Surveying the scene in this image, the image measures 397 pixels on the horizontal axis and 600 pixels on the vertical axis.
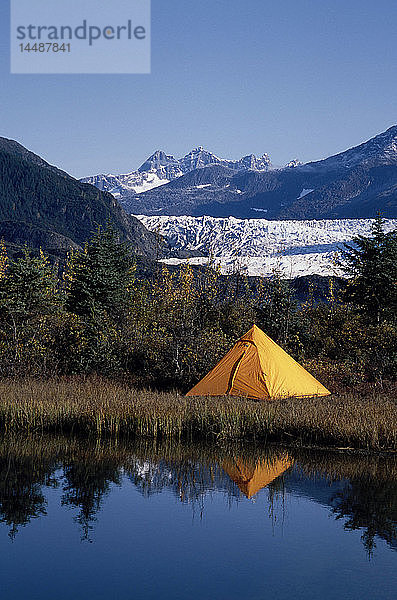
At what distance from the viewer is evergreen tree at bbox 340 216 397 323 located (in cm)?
2902

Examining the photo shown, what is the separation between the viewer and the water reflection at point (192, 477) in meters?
11.6

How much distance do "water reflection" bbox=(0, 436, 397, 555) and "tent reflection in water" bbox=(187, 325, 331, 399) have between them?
4108mm

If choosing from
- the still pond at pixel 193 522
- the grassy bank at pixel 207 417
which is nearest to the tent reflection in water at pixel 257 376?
the grassy bank at pixel 207 417

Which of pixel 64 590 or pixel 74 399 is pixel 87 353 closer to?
pixel 74 399

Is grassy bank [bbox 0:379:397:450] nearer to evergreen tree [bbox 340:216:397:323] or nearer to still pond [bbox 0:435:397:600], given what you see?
still pond [bbox 0:435:397:600]

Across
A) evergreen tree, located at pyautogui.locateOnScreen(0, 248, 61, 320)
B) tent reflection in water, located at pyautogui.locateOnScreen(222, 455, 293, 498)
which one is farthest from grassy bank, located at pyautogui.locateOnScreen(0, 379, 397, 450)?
evergreen tree, located at pyautogui.locateOnScreen(0, 248, 61, 320)

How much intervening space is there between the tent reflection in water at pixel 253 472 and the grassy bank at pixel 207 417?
4.54ft

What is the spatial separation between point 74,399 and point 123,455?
11.9ft

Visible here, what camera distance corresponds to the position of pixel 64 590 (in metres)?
8.43

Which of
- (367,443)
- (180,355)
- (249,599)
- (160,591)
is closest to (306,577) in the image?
(249,599)

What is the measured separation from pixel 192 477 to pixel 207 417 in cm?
319

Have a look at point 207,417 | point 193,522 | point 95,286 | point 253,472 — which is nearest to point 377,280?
point 95,286

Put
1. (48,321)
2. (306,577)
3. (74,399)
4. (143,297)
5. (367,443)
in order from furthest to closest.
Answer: (143,297) < (48,321) < (74,399) < (367,443) < (306,577)

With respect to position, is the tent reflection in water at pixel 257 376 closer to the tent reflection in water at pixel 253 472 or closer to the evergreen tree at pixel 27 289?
the tent reflection in water at pixel 253 472
